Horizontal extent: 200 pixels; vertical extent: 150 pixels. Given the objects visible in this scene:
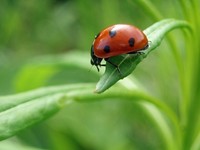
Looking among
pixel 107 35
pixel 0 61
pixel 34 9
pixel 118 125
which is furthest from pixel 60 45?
pixel 107 35

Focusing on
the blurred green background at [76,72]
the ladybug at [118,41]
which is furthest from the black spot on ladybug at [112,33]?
the blurred green background at [76,72]

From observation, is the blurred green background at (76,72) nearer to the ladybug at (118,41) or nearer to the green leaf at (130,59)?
the ladybug at (118,41)

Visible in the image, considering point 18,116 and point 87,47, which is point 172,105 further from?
point 18,116

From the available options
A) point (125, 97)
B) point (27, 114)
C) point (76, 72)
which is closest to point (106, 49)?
point (125, 97)

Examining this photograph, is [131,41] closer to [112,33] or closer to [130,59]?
[112,33]

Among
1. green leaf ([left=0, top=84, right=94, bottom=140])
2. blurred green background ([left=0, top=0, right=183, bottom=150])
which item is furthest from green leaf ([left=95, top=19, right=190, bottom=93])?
blurred green background ([left=0, top=0, right=183, bottom=150])

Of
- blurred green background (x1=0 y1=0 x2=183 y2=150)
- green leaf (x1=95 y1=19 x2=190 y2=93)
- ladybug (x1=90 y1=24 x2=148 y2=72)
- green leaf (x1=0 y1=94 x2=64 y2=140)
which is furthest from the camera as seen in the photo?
blurred green background (x1=0 y1=0 x2=183 y2=150)

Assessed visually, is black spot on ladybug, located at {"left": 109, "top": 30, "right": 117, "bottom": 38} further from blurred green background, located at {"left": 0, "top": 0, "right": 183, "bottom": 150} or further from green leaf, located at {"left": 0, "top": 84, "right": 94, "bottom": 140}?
blurred green background, located at {"left": 0, "top": 0, "right": 183, "bottom": 150}
